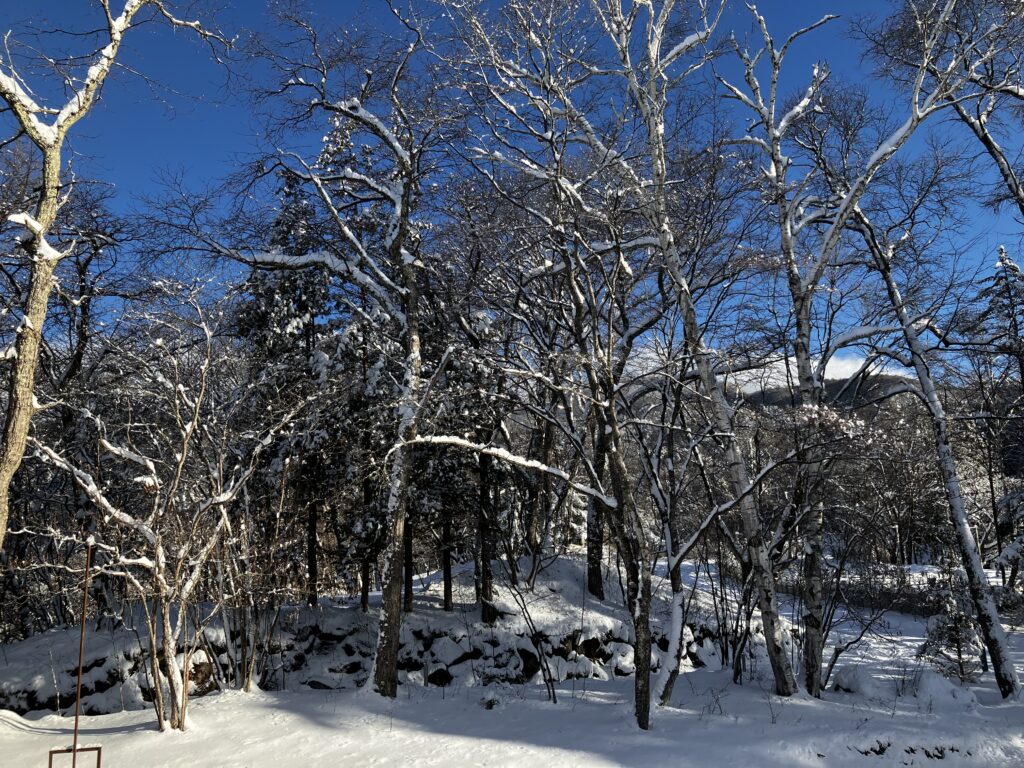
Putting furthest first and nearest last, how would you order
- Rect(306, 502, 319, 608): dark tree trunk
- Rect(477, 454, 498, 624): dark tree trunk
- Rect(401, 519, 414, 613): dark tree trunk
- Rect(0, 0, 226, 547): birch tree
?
Rect(306, 502, 319, 608): dark tree trunk < Rect(401, 519, 414, 613): dark tree trunk < Rect(477, 454, 498, 624): dark tree trunk < Rect(0, 0, 226, 547): birch tree

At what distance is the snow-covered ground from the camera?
20.5 ft

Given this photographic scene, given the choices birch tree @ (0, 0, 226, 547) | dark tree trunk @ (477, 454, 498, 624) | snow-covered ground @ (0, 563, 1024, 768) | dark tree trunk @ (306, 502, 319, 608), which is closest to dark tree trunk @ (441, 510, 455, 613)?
dark tree trunk @ (477, 454, 498, 624)

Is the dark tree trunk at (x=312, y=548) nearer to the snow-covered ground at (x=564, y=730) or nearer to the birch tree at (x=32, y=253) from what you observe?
the snow-covered ground at (x=564, y=730)

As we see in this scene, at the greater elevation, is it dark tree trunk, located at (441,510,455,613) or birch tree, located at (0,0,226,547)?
birch tree, located at (0,0,226,547)

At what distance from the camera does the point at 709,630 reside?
1548 cm

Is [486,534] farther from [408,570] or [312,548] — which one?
[312,548]

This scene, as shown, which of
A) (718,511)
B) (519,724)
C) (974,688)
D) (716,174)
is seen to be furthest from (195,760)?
(974,688)

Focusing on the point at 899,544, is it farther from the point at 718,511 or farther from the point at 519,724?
the point at 519,724

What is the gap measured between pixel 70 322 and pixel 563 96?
11.1m

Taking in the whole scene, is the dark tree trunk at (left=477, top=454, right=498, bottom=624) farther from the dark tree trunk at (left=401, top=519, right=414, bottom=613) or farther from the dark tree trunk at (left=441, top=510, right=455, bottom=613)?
the dark tree trunk at (left=401, top=519, right=414, bottom=613)

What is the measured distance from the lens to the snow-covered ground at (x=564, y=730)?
6.26 metres

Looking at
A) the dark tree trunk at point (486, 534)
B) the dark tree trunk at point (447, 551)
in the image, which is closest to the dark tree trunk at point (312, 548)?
the dark tree trunk at point (447, 551)

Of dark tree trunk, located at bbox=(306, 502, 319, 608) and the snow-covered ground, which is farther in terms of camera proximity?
dark tree trunk, located at bbox=(306, 502, 319, 608)

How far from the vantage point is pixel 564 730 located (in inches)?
285
